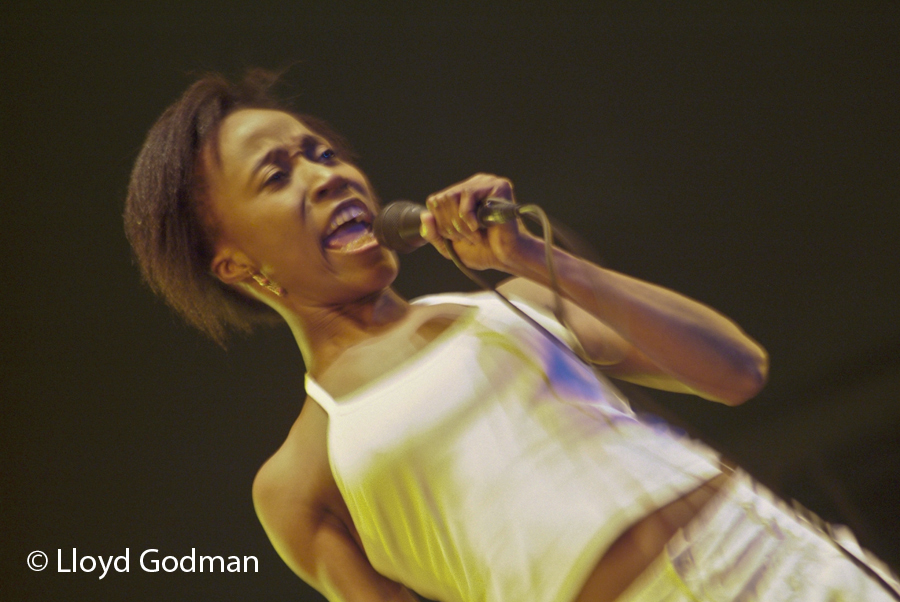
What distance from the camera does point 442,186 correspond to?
1.27 meters

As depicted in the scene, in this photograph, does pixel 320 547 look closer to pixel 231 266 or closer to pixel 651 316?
pixel 231 266

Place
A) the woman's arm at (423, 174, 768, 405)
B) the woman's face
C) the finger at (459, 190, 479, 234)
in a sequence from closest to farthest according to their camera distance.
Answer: the finger at (459, 190, 479, 234) → the woman's arm at (423, 174, 768, 405) → the woman's face

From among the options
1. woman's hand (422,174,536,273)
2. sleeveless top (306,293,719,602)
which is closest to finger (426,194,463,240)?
woman's hand (422,174,536,273)

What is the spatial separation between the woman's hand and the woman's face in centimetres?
16

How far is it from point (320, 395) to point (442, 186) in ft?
1.41

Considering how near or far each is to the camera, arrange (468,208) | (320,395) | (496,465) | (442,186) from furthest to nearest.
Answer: (442,186)
(320,395)
(496,465)
(468,208)

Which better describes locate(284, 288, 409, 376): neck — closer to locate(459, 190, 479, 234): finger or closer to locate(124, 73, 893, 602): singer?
locate(124, 73, 893, 602): singer

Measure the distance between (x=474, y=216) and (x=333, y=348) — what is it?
0.34m

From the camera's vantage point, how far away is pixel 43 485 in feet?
3.89

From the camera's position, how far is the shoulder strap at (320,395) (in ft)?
3.29

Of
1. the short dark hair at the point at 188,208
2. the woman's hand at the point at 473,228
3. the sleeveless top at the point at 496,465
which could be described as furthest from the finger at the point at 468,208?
the short dark hair at the point at 188,208

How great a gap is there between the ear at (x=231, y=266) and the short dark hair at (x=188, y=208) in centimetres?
2

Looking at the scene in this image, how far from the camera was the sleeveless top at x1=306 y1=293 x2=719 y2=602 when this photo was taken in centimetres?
87

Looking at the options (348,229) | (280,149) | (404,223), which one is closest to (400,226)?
(404,223)
